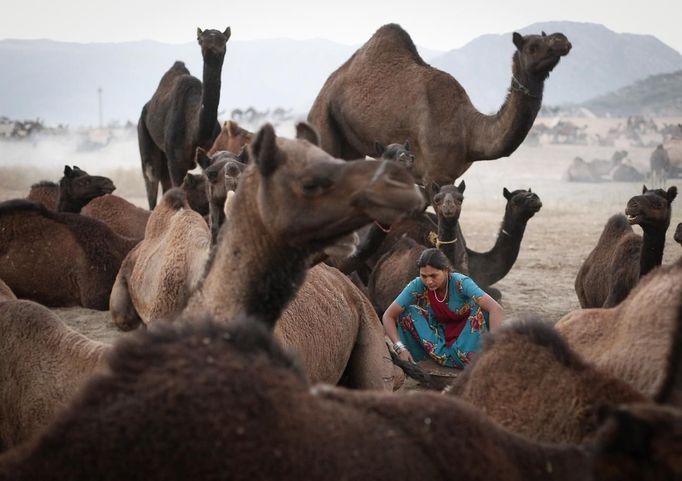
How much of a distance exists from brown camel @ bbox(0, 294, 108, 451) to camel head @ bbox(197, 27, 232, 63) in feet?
23.4

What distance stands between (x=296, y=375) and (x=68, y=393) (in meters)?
1.88

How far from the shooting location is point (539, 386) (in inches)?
120

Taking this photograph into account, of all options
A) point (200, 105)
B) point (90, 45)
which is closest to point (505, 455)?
point (200, 105)

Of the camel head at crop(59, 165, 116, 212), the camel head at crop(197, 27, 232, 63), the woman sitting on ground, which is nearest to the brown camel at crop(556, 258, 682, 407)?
the woman sitting on ground

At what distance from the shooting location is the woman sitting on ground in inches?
258

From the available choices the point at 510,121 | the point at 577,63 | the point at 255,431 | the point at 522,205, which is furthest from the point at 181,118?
the point at 577,63

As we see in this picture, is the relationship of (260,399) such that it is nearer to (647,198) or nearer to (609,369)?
(609,369)

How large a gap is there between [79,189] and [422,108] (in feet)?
12.7

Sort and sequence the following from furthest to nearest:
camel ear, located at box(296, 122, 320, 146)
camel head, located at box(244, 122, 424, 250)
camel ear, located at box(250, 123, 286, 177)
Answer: camel ear, located at box(296, 122, 320, 146)
camel ear, located at box(250, 123, 286, 177)
camel head, located at box(244, 122, 424, 250)

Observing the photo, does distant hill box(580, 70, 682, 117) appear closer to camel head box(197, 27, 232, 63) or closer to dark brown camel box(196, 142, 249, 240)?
camel head box(197, 27, 232, 63)

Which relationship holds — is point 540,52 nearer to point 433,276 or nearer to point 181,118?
point 433,276

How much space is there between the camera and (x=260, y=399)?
2.13 m

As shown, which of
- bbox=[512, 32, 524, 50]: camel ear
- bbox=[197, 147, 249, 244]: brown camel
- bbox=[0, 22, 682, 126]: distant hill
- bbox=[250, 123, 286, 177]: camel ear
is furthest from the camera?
bbox=[0, 22, 682, 126]: distant hill

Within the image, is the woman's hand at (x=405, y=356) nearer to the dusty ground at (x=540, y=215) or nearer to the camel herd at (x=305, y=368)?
the camel herd at (x=305, y=368)
